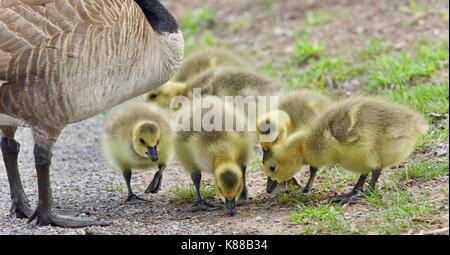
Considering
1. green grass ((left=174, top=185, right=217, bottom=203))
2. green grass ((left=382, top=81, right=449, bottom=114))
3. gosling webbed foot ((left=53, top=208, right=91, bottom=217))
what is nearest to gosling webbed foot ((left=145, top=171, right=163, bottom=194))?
green grass ((left=174, top=185, right=217, bottom=203))

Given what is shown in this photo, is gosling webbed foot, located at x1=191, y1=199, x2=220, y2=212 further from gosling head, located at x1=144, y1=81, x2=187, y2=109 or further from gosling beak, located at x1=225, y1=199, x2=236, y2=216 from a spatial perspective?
gosling head, located at x1=144, y1=81, x2=187, y2=109

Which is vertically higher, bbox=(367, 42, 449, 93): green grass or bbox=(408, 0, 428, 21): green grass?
bbox=(408, 0, 428, 21): green grass

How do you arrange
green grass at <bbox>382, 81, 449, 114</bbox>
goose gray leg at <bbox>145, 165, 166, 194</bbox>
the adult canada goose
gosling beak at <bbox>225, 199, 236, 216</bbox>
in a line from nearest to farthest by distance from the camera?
the adult canada goose, gosling beak at <bbox>225, 199, 236, 216</bbox>, goose gray leg at <bbox>145, 165, 166, 194</bbox>, green grass at <bbox>382, 81, 449, 114</bbox>

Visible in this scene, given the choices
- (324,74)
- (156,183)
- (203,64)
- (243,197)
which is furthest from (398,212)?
(324,74)

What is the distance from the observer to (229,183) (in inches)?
260

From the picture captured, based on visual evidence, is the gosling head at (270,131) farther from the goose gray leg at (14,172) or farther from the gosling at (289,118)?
the goose gray leg at (14,172)

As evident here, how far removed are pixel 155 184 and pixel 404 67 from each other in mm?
3726

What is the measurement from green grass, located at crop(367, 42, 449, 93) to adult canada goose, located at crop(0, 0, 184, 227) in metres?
3.72

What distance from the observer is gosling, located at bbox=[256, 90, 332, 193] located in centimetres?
704

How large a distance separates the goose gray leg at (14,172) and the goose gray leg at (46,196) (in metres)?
0.41

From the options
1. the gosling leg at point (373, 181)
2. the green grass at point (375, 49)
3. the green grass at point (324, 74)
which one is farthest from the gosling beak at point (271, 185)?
the green grass at point (375, 49)

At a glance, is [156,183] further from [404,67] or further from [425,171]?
[404,67]

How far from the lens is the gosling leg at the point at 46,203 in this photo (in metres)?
6.56

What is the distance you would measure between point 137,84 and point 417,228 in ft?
8.15
